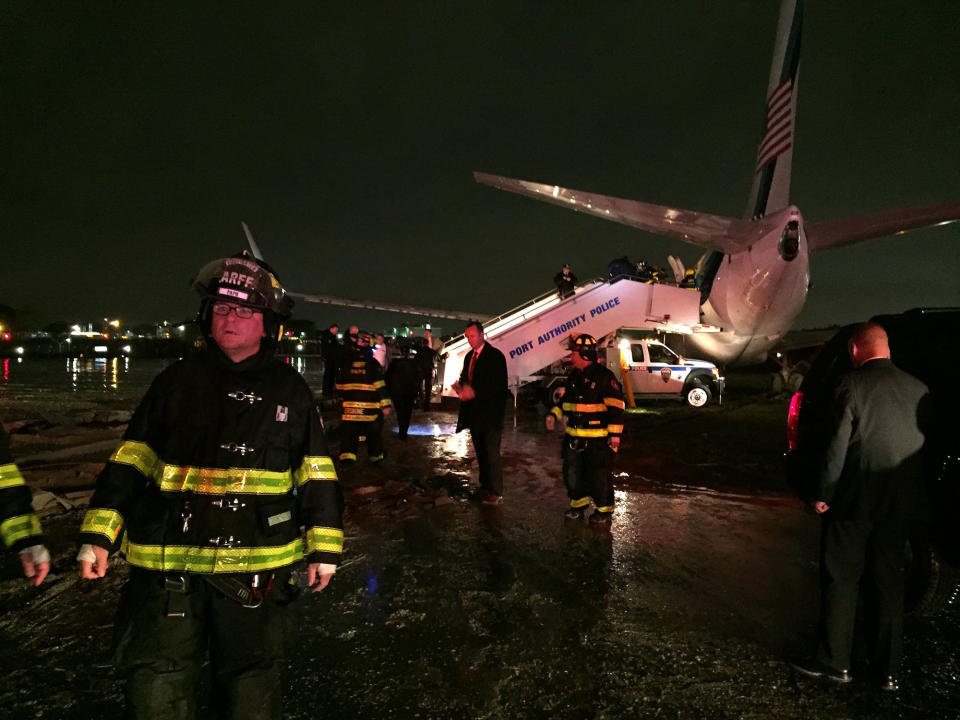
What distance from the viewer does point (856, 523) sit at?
9.67 ft

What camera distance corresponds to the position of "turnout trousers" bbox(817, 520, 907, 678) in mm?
2920

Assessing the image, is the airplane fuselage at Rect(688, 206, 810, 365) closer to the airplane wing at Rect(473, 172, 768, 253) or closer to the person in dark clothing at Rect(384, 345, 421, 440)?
the airplane wing at Rect(473, 172, 768, 253)

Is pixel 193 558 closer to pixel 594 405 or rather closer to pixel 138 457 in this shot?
pixel 138 457

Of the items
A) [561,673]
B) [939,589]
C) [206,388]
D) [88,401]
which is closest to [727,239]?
[939,589]

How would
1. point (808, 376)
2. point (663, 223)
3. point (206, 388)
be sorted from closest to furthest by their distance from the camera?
point (206, 388), point (808, 376), point (663, 223)

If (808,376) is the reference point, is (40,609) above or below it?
below

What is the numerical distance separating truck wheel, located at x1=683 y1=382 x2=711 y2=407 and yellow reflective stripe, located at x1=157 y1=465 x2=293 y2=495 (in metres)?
15.3

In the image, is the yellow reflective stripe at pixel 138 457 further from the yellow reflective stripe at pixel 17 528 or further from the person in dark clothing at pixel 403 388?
the person in dark clothing at pixel 403 388

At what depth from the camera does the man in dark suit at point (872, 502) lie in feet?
9.54

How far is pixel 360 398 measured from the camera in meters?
7.62

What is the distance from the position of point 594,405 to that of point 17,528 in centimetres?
439

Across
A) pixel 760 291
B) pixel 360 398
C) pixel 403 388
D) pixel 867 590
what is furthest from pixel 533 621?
pixel 760 291

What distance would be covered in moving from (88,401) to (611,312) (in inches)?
555

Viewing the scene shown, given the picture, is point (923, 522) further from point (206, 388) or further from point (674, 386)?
point (674, 386)
